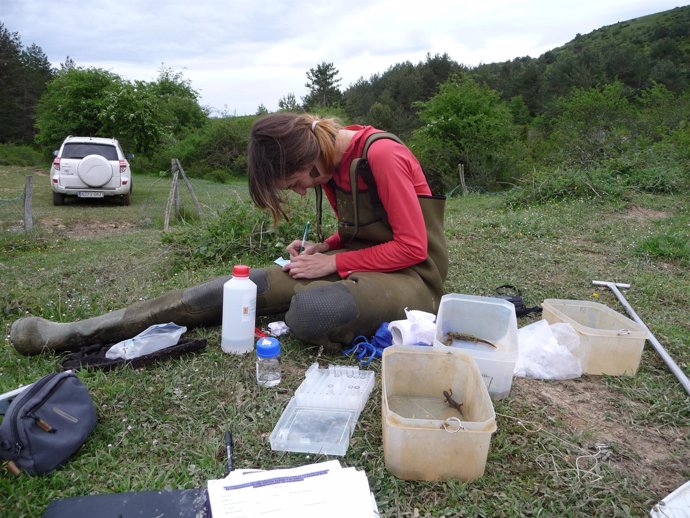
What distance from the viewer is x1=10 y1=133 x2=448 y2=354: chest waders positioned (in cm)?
239

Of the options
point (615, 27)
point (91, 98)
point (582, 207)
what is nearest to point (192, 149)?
point (91, 98)

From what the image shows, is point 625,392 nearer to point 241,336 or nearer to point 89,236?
point 241,336

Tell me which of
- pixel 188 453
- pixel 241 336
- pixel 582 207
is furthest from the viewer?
pixel 582 207

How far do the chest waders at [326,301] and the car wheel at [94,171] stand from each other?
9.17 meters

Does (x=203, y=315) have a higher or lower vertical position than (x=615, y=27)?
lower

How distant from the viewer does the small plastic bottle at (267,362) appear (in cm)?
219

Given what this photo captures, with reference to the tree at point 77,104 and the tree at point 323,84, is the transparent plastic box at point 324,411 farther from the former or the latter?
the tree at point 323,84

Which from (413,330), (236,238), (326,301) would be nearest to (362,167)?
(326,301)

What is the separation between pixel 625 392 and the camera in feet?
7.11

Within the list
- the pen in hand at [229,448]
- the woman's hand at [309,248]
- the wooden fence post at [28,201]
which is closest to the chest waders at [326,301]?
the woman's hand at [309,248]

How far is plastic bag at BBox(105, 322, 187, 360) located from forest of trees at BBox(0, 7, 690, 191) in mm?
1765

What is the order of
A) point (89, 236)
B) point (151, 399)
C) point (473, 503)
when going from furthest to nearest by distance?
1. point (89, 236)
2. point (151, 399)
3. point (473, 503)

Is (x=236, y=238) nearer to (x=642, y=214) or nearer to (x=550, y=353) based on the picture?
(x=550, y=353)

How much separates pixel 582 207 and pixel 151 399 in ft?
21.1
